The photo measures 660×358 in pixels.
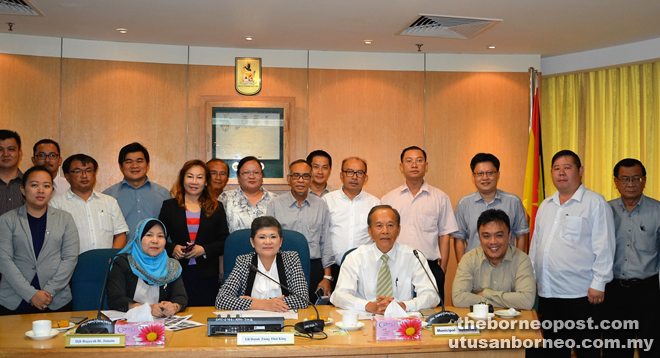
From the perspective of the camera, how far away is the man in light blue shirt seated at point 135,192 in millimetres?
4551

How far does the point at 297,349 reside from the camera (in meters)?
2.50

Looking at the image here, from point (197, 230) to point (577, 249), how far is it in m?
2.73

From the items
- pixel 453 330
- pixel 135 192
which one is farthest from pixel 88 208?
pixel 453 330

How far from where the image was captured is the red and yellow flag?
591 cm

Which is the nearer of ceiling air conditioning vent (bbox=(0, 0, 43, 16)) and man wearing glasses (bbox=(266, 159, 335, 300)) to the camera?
man wearing glasses (bbox=(266, 159, 335, 300))

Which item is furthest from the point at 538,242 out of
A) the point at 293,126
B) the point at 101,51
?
the point at 101,51

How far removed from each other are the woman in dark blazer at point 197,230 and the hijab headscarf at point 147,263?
Answer: 1.95 ft

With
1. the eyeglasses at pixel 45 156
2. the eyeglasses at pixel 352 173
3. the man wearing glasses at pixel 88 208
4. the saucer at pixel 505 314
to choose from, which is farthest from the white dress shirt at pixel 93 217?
the saucer at pixel 505 314

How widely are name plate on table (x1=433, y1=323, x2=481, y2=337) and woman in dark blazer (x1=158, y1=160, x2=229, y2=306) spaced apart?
1933mm

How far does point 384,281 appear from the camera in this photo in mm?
3426

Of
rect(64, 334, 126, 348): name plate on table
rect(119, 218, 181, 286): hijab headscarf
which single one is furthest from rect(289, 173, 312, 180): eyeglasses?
rect(64, 334, 126, 348): name plate on table

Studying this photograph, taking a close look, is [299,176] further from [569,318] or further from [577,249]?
[569,318]

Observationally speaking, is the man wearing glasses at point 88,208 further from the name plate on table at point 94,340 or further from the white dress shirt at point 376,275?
the white dress shirt at point 376,275

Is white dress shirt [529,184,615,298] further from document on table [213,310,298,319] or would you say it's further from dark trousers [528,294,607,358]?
document on table [213,310,298,319]
